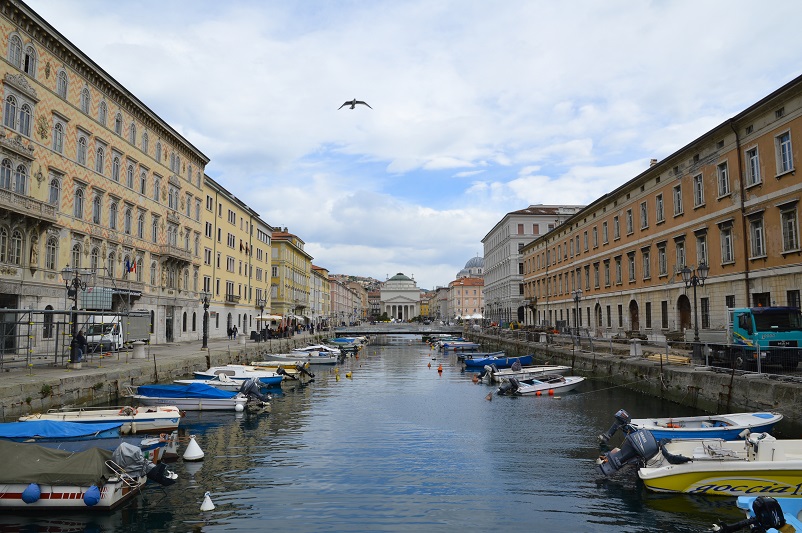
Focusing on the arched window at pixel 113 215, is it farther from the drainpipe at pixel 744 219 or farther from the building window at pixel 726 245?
the drainpipe at pixel 744 219

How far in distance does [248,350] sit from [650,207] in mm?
34537

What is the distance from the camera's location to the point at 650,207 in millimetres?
42469

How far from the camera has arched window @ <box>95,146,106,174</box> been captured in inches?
1498

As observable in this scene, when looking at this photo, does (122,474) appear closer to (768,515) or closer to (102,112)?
(768,515)

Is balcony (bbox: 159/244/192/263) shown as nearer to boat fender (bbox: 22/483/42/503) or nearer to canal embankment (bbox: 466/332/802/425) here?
canal embankment (bbox: 466/332/802/425)

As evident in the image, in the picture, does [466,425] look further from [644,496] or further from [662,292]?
[662,292]

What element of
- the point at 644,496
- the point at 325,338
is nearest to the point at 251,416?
the point at 644,496

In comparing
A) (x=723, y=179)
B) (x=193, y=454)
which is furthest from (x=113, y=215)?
(x=723, y=179)

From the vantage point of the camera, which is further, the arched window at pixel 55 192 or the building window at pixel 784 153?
the arched window at pixel 55 192

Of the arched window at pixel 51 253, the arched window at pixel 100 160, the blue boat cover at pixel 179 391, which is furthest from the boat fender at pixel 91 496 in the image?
the arched window at pixel 100 160

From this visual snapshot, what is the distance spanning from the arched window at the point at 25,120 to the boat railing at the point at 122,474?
85.8ft

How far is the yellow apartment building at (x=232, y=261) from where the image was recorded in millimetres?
59250

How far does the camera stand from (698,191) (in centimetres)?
3528

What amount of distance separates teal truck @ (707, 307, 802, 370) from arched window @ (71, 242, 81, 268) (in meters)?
36.9
